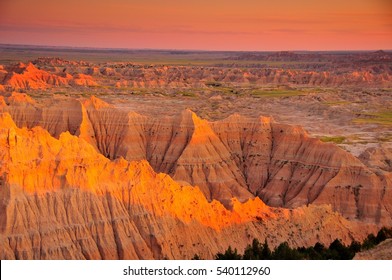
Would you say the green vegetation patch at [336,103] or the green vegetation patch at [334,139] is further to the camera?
the green vegetation patch at [336,103]

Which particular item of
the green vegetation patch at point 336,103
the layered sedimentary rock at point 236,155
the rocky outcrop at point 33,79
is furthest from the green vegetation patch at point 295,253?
the rocky outcrop at point 33,79

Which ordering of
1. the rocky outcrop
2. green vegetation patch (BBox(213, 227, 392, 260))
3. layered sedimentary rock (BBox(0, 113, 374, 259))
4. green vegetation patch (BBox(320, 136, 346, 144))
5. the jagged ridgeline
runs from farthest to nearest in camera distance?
1. the rocky outcrop
2. green vegetation patch (BBox(320, 136, 346, 144))
3. the jagged ridgeline
4. layered sedimentary rock (BBox(0, 113, 374, 259))
5. green vegetation patch (BBox(213, 227, 392, 260))

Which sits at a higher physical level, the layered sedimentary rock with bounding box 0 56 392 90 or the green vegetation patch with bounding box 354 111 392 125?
the layered sedimentary rock with bounding box 0 56 392 90

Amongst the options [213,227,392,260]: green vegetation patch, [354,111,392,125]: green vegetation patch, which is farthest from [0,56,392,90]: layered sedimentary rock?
[213,227,392,260]: green vegetation patch

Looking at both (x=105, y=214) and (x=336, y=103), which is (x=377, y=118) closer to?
(x=336, y=103)

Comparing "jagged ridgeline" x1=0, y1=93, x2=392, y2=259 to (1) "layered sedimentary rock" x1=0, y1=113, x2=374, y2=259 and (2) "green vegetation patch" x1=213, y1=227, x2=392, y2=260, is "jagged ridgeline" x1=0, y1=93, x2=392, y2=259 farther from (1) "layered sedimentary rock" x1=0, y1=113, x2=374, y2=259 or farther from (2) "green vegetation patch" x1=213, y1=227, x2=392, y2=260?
(2) "green vegetation patch" x1=213, y1=227, x2=392, y2=260

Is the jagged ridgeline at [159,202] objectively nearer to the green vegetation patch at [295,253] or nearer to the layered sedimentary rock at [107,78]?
the green vegetation patch at [295,253]
